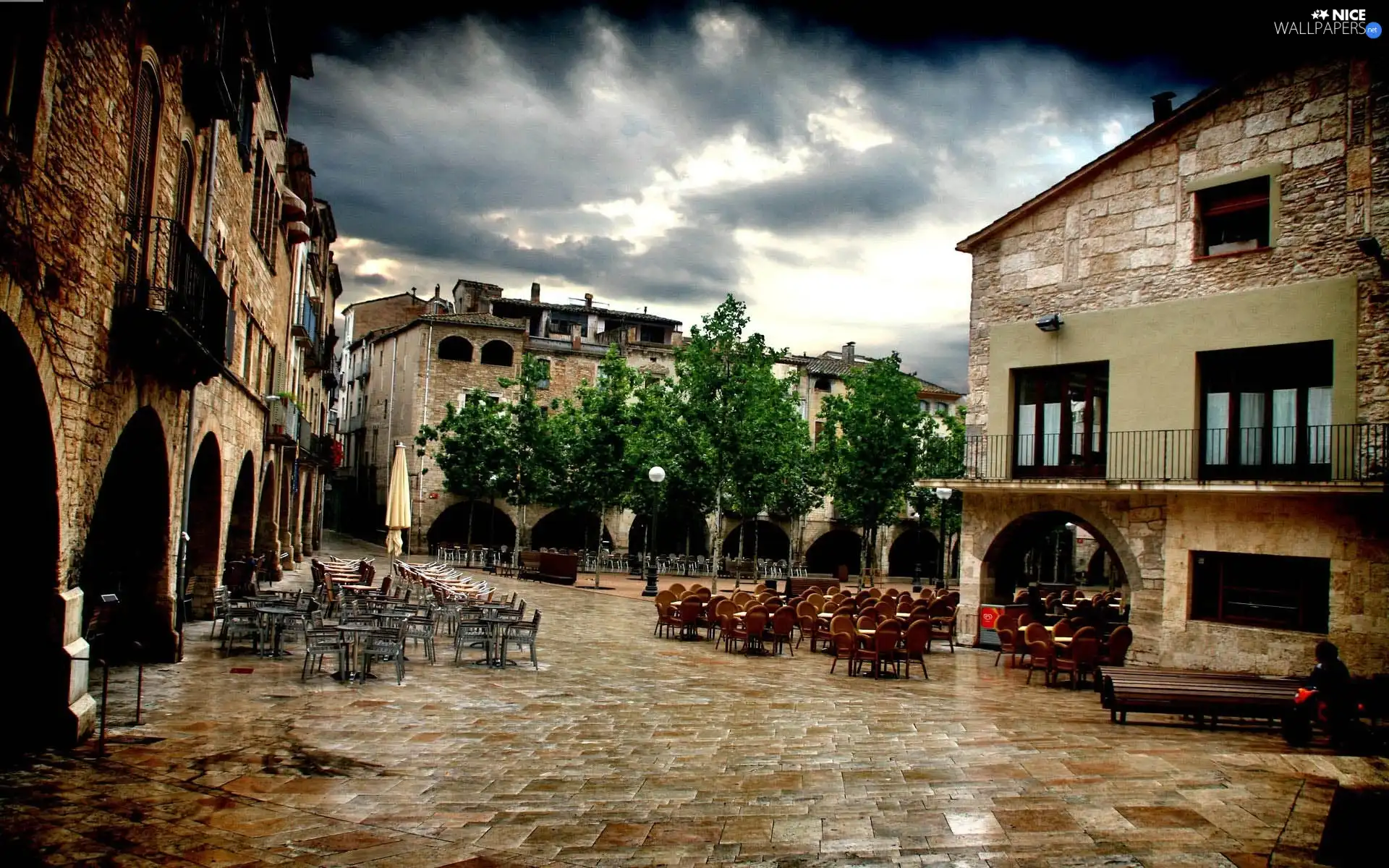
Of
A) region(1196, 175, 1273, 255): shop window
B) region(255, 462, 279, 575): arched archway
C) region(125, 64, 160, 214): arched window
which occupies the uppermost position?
region(1196, 175, 1273, 255): shop window

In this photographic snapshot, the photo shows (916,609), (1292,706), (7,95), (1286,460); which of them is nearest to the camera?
(7,95)

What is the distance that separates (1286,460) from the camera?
16.1 meters

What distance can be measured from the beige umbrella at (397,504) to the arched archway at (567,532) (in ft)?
82.9

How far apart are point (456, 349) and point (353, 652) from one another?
116 ft

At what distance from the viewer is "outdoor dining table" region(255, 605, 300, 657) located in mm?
13547

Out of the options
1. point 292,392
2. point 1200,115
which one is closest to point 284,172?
point 292,392

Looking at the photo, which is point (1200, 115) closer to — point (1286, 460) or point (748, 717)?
point (1286, 460)

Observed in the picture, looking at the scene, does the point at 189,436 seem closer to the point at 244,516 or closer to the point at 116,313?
the point at 116,313

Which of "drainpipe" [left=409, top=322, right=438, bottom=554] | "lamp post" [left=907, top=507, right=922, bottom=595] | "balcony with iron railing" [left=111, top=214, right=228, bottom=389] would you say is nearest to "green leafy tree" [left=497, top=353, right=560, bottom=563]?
"drainpipe" [left=409, top=322, right=438, bottom=554]

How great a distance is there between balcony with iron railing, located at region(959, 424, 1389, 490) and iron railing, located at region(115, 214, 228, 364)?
14292 millimetres

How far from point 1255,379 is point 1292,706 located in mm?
7751

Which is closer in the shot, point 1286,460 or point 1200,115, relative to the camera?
point 1286,460

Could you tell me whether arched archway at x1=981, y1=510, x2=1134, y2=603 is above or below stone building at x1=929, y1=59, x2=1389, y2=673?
below

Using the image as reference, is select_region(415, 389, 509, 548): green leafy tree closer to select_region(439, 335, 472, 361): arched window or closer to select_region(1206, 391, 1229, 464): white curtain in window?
select_region(439, 335, 472, 361): arched window
